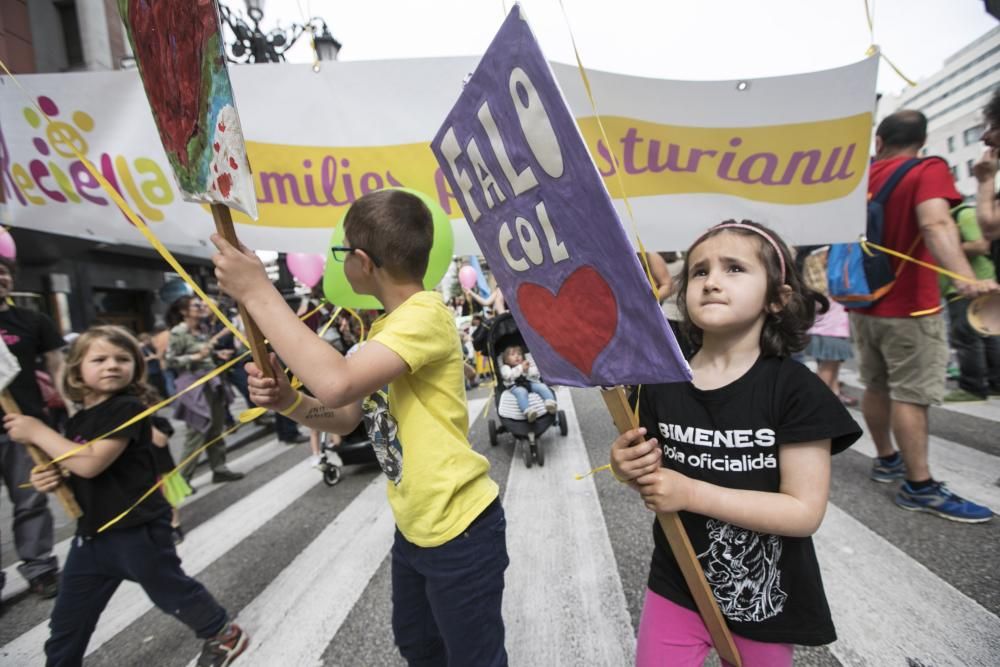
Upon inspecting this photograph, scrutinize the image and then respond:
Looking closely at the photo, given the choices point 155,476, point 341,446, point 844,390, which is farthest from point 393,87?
point 844,390

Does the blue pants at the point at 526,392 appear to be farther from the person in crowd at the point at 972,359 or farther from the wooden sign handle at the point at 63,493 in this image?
the person in crowd at the point at 972,359

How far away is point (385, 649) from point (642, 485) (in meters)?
1.55

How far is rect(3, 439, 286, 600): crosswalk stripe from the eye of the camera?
2.83m

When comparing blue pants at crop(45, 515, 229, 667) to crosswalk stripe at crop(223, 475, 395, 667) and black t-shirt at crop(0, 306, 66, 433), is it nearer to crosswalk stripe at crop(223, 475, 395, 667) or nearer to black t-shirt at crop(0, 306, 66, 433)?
crosswalk stripe at crop(223, 475, 395, 667)

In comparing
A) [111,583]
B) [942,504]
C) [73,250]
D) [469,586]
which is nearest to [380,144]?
[469,586]

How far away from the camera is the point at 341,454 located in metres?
4.05

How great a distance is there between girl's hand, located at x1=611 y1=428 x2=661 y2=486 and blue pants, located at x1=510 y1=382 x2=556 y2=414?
9.99 ft

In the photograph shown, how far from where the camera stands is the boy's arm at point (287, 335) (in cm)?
96

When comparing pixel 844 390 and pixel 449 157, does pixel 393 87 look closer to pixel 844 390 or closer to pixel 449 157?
pixel 449 157

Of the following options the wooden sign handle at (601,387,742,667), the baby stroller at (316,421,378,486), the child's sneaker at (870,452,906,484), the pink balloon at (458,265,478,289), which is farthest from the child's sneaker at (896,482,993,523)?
the pink balloon at (458,265,478,289)

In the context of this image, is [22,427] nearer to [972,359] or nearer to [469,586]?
[469,586]

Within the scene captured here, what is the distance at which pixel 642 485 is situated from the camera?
98cm

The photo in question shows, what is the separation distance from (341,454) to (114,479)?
7.34 feet

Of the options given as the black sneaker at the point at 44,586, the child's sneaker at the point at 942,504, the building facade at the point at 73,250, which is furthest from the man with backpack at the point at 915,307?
the building facade at the point at 73,250
